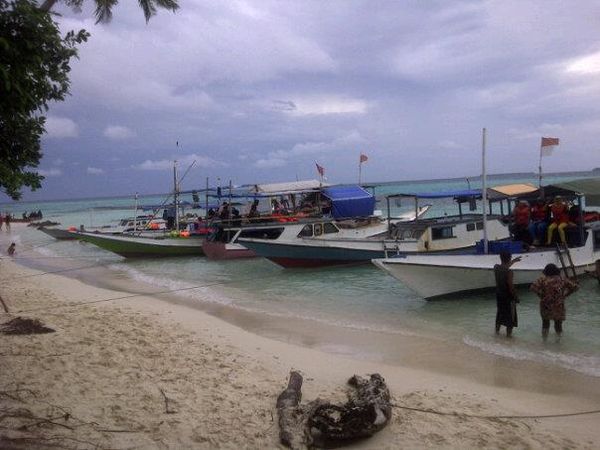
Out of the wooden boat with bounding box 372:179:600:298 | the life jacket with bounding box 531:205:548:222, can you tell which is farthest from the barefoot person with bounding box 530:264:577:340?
the life jacket with bounding box 531:205:548:222

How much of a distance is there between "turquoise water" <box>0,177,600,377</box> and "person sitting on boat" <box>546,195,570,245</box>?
4.97 feet

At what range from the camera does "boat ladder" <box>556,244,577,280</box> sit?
12.7 meters

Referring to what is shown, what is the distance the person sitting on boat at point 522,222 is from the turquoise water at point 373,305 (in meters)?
1.52

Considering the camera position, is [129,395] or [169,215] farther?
[169,215]

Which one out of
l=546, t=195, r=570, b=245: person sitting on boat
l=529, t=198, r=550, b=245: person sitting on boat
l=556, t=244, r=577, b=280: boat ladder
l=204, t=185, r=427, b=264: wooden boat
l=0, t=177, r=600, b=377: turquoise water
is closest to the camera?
l=0, t=177, r=600, b=377: turquoise water

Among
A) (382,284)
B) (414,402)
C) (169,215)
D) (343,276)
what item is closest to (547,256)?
(382,284)

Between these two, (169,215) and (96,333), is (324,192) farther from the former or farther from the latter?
(96,333)

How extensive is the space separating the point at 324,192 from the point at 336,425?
1790 centimetres

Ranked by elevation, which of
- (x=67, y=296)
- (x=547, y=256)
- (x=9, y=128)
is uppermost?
(x=9, y=128)

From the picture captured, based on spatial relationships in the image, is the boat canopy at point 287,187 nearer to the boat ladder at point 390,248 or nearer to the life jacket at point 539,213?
the boat ladder at point 390,248

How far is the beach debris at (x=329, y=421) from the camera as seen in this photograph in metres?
4.63

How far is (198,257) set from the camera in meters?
23.6

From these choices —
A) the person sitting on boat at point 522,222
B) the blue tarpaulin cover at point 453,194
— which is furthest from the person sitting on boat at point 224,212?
the person sitting on boat at point 522,222

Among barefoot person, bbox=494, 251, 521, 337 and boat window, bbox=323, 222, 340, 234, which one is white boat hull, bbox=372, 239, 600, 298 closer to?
barefoot person, bbox=494, 251, 521, 337
